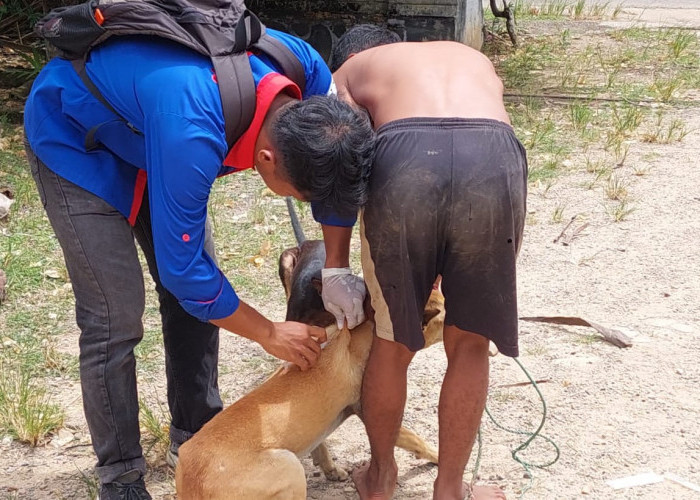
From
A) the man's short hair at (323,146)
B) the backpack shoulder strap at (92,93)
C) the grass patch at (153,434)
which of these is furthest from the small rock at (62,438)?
the man's short hair at (323,146)

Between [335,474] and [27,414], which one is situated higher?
[27,414]

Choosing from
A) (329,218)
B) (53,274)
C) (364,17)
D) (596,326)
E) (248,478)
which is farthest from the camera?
(364,17)

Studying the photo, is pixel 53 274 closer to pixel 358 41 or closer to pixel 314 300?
pixel 314 300

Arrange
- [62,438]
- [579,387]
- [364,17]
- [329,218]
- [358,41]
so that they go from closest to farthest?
[329,218], [358,41], [62,438], [579,387], [364,17]

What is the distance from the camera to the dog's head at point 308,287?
3287 millimetres

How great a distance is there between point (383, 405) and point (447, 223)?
2.58 ft

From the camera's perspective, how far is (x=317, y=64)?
8.74 ft

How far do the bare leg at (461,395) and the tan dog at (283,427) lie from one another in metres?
0.32

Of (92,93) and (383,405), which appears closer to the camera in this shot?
(92,93)

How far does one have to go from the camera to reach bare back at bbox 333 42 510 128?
8.43ft

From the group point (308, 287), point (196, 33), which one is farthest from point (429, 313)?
point (196, 33)

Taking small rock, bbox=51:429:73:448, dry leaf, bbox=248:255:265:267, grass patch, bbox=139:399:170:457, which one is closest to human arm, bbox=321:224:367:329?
grass patch, bbox=139:399:170:457

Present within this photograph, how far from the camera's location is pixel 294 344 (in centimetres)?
277

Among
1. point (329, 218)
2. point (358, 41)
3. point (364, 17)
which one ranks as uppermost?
point (358, 41)
